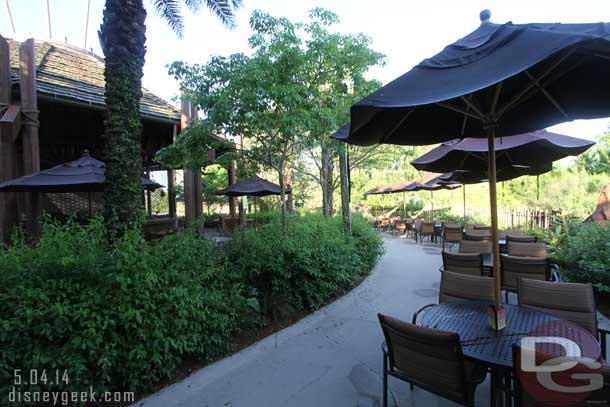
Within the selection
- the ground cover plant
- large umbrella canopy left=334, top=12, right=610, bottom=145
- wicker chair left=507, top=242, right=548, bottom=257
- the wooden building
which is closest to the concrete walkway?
the ground cover plant

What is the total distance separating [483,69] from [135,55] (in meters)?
3.82

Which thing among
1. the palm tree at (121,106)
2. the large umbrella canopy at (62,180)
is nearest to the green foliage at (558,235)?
the palm tree at (121,106)

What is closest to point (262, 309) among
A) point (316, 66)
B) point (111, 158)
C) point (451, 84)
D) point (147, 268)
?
point (147, 268)

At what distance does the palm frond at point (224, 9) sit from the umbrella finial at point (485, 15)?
5.50m

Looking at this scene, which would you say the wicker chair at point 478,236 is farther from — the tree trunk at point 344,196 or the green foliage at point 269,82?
the green foliage at point 269,82

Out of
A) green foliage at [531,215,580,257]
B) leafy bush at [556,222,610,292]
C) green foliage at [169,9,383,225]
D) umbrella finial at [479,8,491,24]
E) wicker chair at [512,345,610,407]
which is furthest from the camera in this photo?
green foliage at [531,215,580,257]

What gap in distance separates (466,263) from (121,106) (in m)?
4.90

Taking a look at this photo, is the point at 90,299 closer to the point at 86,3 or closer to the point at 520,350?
the point at 520,350

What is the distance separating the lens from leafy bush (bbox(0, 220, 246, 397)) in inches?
94.4

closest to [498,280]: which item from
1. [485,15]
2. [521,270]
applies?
[485,15]

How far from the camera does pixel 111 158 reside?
3730 millimetres

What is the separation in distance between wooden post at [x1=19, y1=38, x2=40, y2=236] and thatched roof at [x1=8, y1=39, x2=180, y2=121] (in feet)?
0.83

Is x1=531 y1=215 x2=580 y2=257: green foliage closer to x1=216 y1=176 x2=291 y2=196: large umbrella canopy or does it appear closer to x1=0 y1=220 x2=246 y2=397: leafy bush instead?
x1=0 y1=220 x2=246 y2=397: leafy bush

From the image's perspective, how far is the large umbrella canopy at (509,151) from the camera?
5340mm
